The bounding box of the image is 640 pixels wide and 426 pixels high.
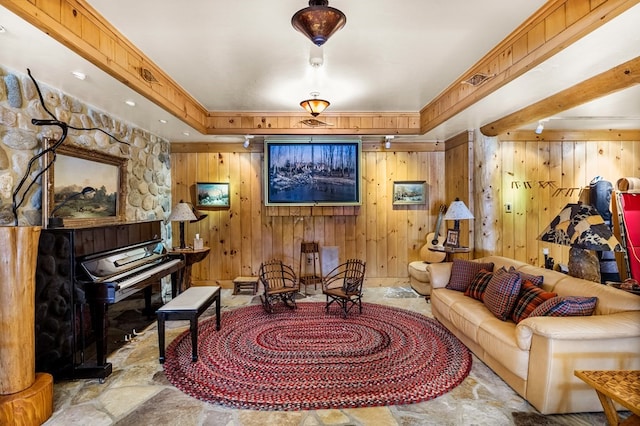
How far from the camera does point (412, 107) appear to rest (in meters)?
4.66

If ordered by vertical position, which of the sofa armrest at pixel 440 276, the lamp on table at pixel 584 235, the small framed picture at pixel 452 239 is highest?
the lamp on table at pixel 584 235

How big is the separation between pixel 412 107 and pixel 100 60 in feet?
12.0

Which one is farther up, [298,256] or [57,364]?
[298,256]

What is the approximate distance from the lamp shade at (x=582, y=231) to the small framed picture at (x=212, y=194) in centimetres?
459

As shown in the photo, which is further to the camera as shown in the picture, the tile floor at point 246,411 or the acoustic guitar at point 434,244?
the acoustic guitar at point 434,244

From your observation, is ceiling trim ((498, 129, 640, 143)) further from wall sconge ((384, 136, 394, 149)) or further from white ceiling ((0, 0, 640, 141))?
wall sconge ((384, 136, 394, 149))

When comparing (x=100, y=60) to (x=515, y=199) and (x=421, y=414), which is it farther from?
(x=515, y=199)

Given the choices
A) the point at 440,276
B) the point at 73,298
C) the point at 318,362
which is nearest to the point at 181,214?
the point at 73,298

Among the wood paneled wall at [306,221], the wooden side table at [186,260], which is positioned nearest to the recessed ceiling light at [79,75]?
the wooden side table at [186,260]

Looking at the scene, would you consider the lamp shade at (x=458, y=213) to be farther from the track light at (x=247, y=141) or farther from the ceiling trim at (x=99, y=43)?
the ceiling trim at (x=99, y=43)

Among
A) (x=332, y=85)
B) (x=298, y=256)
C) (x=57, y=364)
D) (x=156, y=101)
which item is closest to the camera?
(x=57, y=364)

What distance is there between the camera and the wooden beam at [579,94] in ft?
8.90

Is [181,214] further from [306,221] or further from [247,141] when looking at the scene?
[306,221]

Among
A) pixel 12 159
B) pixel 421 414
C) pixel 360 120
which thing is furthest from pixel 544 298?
pixel 12 159
